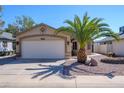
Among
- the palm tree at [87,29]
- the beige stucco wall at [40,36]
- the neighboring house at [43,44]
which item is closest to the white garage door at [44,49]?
the neighboring house at [43,44]

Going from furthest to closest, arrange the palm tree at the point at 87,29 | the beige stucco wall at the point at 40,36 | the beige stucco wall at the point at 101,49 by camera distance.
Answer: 1. the beige stucco wall at the point at 101,49
2. the beige stucco wall at the point at 40,36
3. the palm tree at the point at 87,29

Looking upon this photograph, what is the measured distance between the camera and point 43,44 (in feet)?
77.0

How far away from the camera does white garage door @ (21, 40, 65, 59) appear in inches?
914

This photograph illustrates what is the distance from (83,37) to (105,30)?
1.94 m

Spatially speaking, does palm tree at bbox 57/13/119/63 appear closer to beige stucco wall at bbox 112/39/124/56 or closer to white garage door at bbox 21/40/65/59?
white garage door at bbox 21/40/65/59

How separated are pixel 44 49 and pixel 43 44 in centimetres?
Result: 59

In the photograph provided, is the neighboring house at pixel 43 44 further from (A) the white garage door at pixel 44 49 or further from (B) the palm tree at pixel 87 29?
(B) the palm tree at pixel 87 29

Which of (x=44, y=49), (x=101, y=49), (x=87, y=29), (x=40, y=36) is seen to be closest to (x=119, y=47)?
(x=101, y=49)

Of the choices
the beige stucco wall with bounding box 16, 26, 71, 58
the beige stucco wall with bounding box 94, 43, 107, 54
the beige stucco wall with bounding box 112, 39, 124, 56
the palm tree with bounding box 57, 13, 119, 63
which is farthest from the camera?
the beige stucco wall with bounding box 94, 43, 107, 54

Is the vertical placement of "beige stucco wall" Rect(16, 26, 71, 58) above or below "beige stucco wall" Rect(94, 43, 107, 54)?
above

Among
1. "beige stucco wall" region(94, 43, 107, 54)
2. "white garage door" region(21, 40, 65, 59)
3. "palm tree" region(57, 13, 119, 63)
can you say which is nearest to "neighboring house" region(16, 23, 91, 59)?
"white garage door" region(21, 40, 65, 59)

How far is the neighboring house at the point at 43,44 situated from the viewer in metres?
23.2
